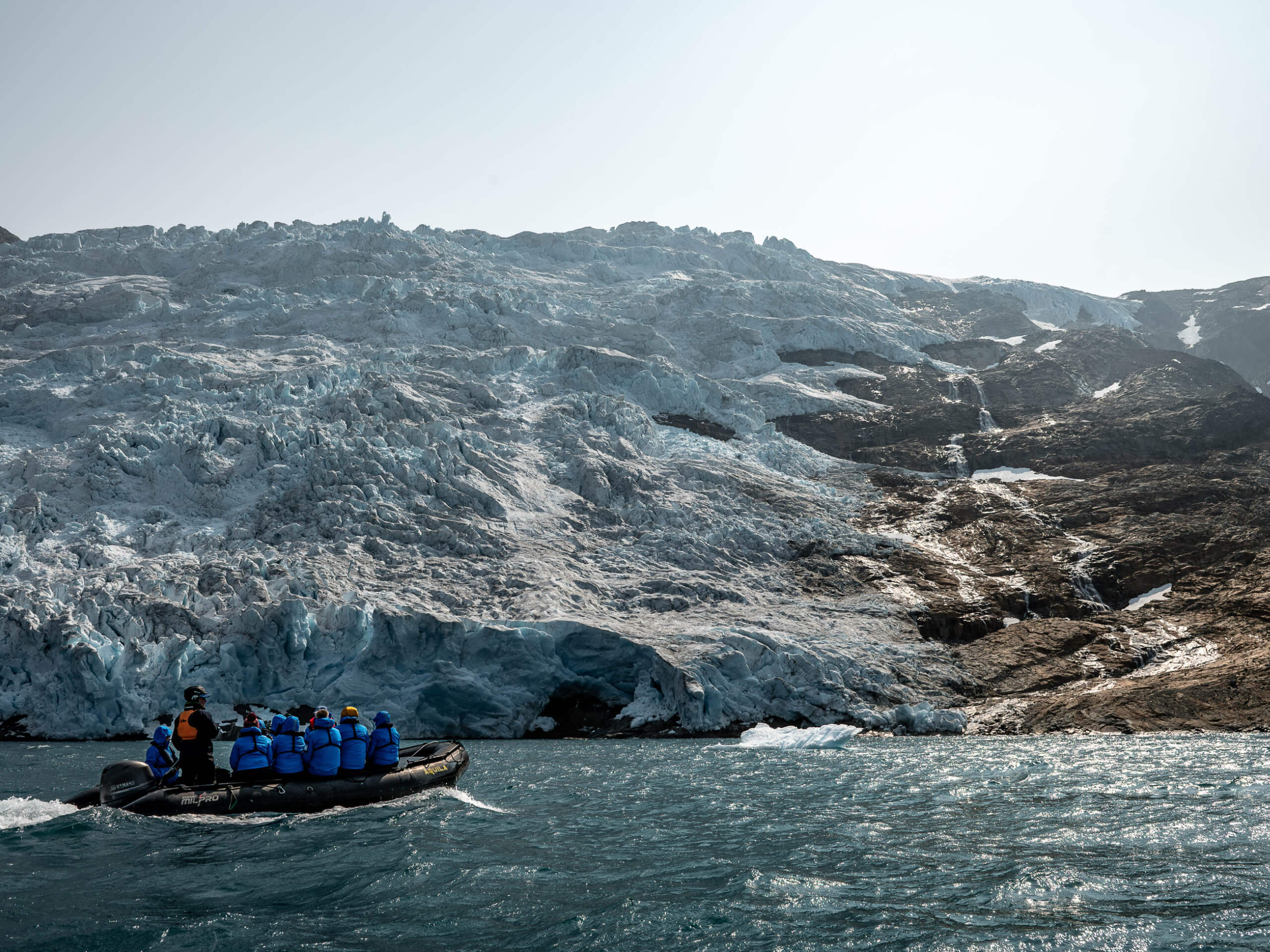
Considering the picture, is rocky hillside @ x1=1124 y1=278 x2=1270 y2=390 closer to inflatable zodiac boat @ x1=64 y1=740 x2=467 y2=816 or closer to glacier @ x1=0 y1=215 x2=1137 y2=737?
glacier @ x1=0 y1=215 x2=1137 y2=737

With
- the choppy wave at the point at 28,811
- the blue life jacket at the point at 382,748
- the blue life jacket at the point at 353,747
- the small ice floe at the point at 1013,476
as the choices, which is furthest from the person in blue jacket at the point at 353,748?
the small ice floe at the point at 1013,476

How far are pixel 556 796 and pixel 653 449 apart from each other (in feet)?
131

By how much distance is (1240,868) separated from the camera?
12.2 metres

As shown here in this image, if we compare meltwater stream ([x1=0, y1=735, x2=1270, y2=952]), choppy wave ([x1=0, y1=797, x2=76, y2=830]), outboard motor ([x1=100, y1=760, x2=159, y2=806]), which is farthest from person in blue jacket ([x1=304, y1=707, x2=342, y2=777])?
choppy wave ([x1=0, y1=797, x2=76, y2=830])

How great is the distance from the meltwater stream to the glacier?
49.1 feet

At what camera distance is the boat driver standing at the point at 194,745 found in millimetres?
17750

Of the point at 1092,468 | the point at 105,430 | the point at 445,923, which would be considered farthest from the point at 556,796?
the point at 1092,468

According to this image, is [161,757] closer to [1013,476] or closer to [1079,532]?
[1079,532]

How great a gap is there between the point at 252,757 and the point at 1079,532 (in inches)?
1947

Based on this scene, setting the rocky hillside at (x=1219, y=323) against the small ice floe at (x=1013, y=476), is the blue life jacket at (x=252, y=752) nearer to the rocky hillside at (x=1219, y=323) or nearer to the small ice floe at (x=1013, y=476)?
the small ice floe at (x=1013, y=476)

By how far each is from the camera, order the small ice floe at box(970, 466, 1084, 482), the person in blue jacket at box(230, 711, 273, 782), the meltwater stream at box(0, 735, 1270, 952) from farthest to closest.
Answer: the small ice floe at box(970, 466, 1084, 482), the person in blue jacket at box(230, 711, 273, 782), the meltwater stream at box(0, 735, 1270, 952)

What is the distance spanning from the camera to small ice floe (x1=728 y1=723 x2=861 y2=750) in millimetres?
31328

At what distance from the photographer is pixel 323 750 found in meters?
18.0

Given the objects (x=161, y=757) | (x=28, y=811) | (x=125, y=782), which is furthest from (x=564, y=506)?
(x=28, y=811)
